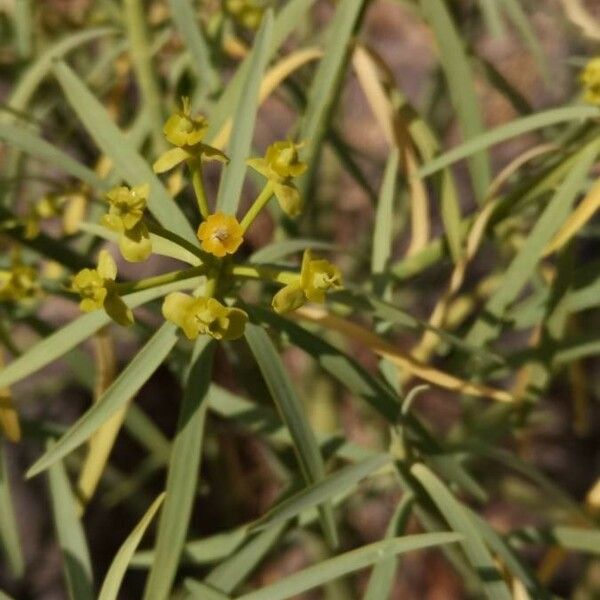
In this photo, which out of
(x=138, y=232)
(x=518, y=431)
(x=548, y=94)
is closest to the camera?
(x=138, y=232)

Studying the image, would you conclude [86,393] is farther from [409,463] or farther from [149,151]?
[409,463]

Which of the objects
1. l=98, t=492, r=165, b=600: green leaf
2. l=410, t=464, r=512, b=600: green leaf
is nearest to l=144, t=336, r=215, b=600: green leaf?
l=98, t=492, r=165, b=600: green leaf

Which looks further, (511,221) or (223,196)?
(511,221)

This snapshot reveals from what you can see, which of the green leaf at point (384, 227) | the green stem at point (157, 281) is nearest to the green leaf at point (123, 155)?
the green stem at point (157, 281)

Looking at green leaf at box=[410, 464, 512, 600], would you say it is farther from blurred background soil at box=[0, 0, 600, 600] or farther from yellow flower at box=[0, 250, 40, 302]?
blurred background soil at box=[0, 0, 600, 600]

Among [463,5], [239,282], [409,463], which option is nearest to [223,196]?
[239,282]

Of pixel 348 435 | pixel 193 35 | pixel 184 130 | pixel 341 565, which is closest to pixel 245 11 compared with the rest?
pixel 193 35
